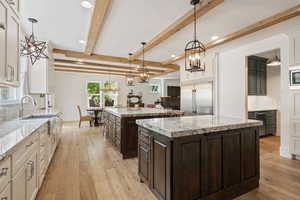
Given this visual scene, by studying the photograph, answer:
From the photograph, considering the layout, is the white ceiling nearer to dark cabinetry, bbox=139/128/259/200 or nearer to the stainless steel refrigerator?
the stainless steel refrigerator

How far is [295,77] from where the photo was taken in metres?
3.15

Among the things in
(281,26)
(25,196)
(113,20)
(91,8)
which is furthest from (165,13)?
(25,196)

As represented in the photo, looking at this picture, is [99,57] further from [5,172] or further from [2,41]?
[5,172]

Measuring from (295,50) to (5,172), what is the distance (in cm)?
481

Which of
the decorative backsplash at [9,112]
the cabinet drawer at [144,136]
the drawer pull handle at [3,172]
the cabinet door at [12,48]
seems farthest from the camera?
the decorative backsplash at [9,112]

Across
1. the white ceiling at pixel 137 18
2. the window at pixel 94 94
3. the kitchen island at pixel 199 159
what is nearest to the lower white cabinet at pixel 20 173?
the kitchen island at pixel 199 159

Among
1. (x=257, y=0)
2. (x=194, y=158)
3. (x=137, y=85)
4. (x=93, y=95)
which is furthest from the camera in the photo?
(x=137, y=85)

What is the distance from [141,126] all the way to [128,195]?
0.93 m

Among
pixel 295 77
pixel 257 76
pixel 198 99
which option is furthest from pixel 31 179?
pixel 257 76

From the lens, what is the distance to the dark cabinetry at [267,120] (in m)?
4.66

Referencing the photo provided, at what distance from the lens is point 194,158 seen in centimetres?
166

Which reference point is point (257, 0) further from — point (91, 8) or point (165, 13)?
point (91, 8)

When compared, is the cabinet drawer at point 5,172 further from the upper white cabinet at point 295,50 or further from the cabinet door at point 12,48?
the upper white cabinet at point 295,50

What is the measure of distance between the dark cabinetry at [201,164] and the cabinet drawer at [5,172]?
4.36 ft
